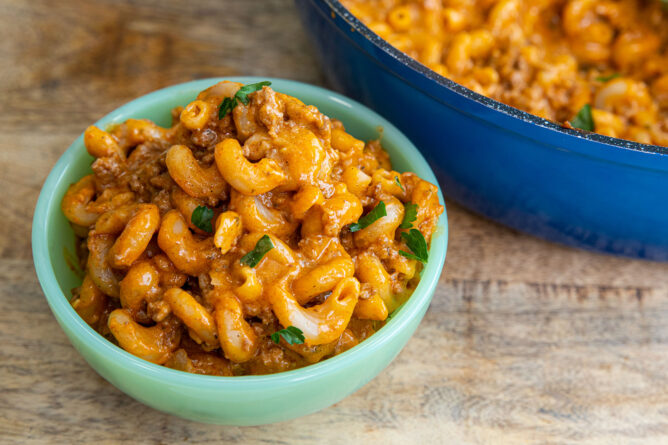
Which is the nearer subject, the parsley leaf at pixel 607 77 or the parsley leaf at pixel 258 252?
the parsley leaf at pixel 258 252

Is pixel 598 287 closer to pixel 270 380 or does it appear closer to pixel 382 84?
pixel 382 84

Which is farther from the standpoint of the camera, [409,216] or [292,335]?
[409,216]

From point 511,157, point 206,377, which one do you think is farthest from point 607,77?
point 206,377

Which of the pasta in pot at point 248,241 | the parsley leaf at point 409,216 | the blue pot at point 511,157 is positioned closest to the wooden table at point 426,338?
the blue pot at point 511,157

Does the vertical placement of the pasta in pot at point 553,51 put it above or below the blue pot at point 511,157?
above

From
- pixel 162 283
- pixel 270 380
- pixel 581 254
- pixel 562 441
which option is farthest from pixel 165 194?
pixel 581 254

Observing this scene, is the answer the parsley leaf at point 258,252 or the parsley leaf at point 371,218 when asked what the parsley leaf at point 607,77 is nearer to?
the parsley leaf at point 371,218

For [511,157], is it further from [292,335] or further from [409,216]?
[292,335]

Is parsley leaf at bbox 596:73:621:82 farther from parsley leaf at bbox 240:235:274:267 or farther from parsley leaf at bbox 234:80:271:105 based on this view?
parsley leaf at bbox 240:235:274:267
